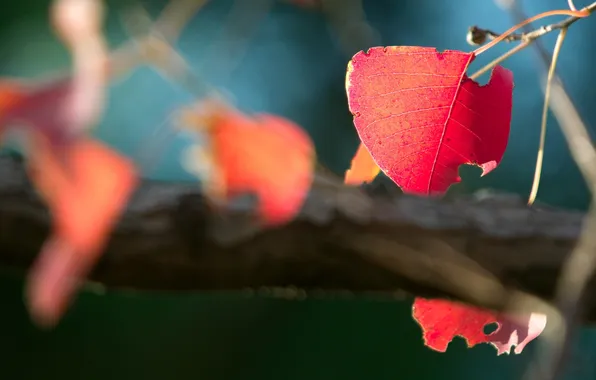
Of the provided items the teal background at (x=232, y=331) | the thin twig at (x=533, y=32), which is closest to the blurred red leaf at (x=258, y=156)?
the thin twig at (x=533, y=32)

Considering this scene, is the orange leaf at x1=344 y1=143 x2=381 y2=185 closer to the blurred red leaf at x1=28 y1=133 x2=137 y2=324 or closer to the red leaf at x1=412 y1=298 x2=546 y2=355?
the red leaf at x1=412 y1=298 x2=546 y2=355

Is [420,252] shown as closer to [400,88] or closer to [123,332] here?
[400,88]

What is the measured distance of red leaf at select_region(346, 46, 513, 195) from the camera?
0.53 m

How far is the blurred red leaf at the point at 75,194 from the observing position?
333 millimetres

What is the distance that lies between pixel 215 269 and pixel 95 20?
0.18 metres

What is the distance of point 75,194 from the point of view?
0.34 meters

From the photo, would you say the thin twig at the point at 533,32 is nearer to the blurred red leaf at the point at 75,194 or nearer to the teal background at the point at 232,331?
the blurred red leaf at the point at 75,194

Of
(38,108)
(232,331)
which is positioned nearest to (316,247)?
(38,108)

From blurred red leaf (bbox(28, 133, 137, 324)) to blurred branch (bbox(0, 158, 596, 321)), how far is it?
0.20 feet

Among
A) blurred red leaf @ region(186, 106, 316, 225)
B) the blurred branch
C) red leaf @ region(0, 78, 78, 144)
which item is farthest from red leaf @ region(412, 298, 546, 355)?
red leaf @ region(0, 78, 78, 144)

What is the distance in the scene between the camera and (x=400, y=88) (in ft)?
1.75

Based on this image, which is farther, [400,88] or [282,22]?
[282,22]

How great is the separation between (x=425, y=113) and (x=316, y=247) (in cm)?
15

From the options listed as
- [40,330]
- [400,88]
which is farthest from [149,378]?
[400,88]
